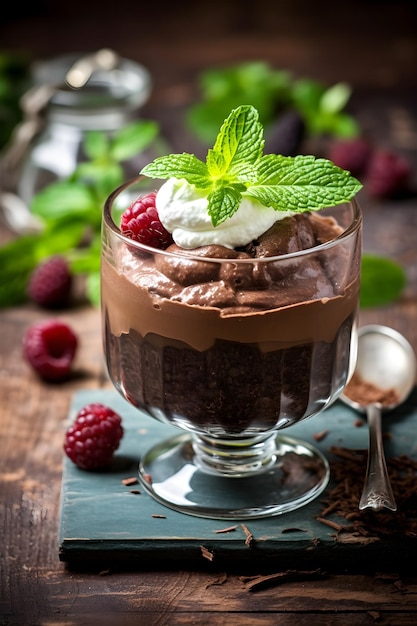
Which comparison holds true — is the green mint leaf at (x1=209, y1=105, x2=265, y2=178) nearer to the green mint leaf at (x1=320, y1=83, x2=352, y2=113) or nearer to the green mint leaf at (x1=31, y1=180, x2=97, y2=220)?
the green mint leaf at (x1=31, y1=180, x2=97, y2=220)

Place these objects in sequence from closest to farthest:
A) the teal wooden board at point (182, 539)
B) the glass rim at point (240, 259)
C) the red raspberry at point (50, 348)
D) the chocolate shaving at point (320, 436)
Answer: the glass rim at point (240, 259)
the teal wooden board at point (182, 539)
the chocolate shaving at point (320, 436)
the red raspberry at point (50, 348)

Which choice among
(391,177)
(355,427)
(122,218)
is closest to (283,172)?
(122,218)

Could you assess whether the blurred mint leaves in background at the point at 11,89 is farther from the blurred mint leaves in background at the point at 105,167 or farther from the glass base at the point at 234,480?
Answer: the glass base at the point at 234,480


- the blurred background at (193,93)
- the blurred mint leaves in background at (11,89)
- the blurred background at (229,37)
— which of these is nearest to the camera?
the blurred background at (193,93)

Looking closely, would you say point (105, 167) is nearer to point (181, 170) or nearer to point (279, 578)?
point (181, 170)

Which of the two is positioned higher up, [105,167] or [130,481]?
[105,167]

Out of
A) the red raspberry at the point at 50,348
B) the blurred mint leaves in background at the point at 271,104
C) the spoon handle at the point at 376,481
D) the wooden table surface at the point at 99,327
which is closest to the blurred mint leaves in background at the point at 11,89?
the wooden table surface at the point at 99,327

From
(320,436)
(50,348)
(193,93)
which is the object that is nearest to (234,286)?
(320,436)
